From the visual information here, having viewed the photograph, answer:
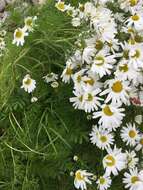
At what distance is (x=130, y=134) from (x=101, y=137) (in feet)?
0.31

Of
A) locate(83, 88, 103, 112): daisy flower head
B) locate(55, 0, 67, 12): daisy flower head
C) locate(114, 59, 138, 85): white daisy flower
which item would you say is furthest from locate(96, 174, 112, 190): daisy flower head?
locate(55, 0, 67, 12): daisy flower head

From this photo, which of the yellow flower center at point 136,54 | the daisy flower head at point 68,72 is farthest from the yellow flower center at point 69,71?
the yellow flower center at point 136,54

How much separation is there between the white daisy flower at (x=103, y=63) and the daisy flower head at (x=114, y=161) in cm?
26

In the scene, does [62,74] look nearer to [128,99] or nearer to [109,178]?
[128,99]

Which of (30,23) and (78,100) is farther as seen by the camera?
(30,23)

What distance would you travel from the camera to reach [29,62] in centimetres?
210

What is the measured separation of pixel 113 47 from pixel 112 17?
0.54ft

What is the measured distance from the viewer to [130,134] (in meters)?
1.98

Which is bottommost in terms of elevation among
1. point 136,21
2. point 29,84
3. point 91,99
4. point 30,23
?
point 91,99

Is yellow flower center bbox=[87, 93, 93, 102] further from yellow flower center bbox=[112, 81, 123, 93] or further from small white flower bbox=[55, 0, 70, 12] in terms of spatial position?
small white flower bbox=[55, 0, 70, 12]

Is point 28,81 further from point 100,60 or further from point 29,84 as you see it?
point 100,60

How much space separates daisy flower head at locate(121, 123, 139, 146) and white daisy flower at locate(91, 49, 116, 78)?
0.65ft

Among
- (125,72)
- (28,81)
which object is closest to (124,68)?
(125,72)

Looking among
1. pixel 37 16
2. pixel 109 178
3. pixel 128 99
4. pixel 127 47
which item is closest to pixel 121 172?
pixel 109 178
